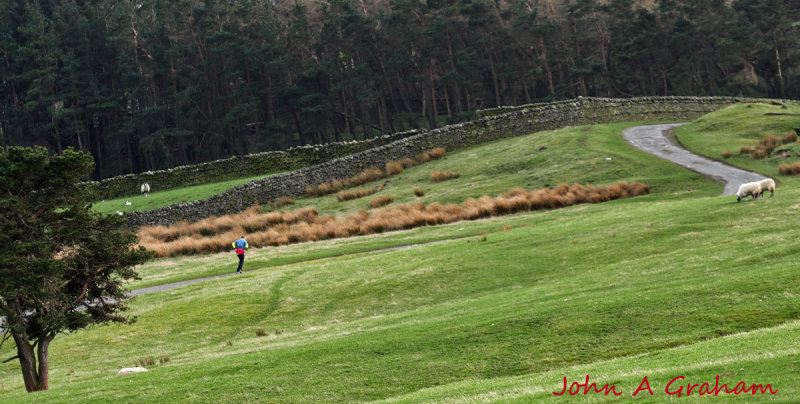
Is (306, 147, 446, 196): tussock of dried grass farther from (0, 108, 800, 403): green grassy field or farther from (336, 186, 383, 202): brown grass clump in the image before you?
(0, 108, 800, 403): green grassy field

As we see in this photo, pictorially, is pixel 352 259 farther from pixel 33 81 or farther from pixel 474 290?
pixel 33 81

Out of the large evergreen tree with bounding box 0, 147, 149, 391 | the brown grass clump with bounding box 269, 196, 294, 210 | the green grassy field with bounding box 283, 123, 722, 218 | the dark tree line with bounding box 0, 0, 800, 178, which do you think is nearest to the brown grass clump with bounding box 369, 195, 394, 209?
the green grassy field with bounding box 283, 123, 722, 218

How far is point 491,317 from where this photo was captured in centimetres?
1675

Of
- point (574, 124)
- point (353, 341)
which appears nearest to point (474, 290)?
point (353, 341)

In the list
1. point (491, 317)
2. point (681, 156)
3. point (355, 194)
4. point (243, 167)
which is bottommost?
point (491, 317)

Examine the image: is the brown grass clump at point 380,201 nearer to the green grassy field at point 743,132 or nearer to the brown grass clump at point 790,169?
the green grassy field at point 743,132

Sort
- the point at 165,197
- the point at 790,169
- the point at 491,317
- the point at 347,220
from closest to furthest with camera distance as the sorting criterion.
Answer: the point at 491,317 < the point at 790,169 < the point at 347,220 < the point at 165,197

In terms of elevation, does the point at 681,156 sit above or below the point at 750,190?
below

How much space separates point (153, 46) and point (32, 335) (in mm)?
95035

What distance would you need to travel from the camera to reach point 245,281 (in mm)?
30172

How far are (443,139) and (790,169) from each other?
30648 millimetres

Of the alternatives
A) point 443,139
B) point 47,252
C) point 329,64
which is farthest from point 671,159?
point 329,64

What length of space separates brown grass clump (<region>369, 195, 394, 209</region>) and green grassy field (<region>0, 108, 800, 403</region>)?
33.5 ft

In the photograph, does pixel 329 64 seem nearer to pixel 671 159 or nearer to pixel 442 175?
pixel 442 175
